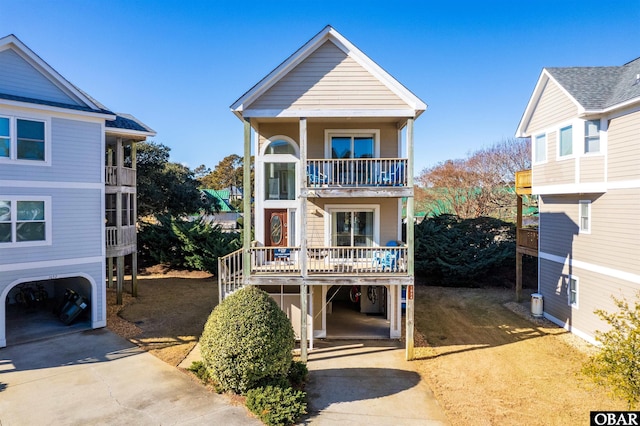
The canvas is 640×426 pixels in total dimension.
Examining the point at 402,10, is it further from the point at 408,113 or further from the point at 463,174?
the point at 463,174

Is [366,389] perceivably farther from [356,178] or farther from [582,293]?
[582,293]

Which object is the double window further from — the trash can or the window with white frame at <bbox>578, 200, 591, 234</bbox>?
the trash can

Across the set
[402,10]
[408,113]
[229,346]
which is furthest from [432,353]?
[402,10]

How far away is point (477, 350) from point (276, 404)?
7412 millimetres

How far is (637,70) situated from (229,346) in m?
16.5

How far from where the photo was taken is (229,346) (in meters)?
8.32

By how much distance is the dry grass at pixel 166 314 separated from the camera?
39.6ft

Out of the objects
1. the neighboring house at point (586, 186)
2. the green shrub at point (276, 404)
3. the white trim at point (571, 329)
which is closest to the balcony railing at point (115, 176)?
the green shrub at point (276, 404)

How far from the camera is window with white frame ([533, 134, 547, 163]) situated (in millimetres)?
14914

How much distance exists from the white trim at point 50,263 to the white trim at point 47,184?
2688mm

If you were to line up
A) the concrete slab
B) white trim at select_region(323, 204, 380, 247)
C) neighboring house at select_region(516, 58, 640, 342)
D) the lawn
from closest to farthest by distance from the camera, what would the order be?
the concrete slab
the lawn
neighboring house at select_region(516, 58, 640, 342)
white trim at select_region(323, 204, 380, 247)

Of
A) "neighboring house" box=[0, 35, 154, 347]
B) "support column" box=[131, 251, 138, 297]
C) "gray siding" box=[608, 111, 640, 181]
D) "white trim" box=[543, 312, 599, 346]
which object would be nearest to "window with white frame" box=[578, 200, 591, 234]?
"gray siding" box=[608, 111, 640, 181]

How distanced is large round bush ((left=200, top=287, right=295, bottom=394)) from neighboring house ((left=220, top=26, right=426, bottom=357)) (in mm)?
2336
